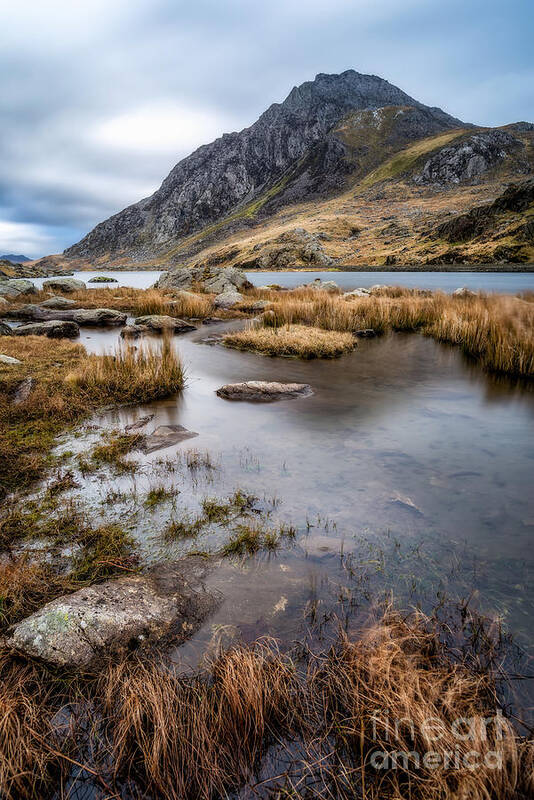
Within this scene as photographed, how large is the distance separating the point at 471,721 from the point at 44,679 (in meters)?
2.58

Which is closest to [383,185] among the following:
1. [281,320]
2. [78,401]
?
[281,320]

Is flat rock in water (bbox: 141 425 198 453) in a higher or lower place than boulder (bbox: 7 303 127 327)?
lower

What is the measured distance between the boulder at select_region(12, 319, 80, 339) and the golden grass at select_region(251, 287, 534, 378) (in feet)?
30.0

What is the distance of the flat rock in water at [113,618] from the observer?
2.53 m

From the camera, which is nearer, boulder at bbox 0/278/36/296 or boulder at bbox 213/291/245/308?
boulder at bbox 213/291/245/308

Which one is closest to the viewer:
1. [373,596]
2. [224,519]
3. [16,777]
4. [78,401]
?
[16,777]

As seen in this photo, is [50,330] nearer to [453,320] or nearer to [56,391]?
[56,391]

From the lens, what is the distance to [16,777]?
6.04ft

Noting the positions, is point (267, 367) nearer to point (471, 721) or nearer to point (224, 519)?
point (224, 519)

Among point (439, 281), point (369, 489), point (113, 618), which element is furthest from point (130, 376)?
point (439, 281)

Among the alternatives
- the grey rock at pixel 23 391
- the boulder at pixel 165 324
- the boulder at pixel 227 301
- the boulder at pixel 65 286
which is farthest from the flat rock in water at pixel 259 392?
the boulder at pixel 65 286

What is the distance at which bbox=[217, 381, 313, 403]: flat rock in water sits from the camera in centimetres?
919

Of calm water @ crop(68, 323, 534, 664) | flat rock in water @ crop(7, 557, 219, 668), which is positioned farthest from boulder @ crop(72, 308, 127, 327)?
flat rock in water @ crop(7, 557, 219, 668)

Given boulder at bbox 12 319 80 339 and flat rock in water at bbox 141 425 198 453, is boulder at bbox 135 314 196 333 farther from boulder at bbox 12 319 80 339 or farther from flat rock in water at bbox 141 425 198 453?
flat rock in water at bbox 141 425 198 453
